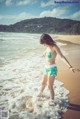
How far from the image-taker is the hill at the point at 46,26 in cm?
337

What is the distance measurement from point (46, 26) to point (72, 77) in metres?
0.93

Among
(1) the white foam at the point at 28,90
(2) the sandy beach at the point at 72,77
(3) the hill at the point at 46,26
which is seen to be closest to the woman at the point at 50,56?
(1) the white foam at the point at 28,90

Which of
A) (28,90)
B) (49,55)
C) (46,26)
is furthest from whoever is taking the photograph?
(46,26)

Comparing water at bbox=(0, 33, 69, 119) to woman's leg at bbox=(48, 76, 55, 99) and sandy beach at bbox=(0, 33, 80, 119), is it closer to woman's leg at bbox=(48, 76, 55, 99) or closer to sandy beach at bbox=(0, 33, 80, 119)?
sandy beach at bbox=(0, 33, 80, 119)

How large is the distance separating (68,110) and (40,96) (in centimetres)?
45

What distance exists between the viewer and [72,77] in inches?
124

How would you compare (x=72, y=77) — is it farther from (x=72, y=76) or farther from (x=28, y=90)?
(x=28, y=90)

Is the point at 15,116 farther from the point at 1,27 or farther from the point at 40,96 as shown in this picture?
the point at 1,27

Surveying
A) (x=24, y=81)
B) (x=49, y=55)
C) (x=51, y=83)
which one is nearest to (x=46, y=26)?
(x=49, y=55)

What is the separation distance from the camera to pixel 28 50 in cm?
349

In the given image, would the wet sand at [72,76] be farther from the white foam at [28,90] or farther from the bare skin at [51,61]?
the bare skin at [51,61]

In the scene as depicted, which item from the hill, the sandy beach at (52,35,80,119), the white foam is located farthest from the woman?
the hill

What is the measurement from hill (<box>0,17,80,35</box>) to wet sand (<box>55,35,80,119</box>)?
124mm

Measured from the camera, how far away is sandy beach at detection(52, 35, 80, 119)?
2.70m
